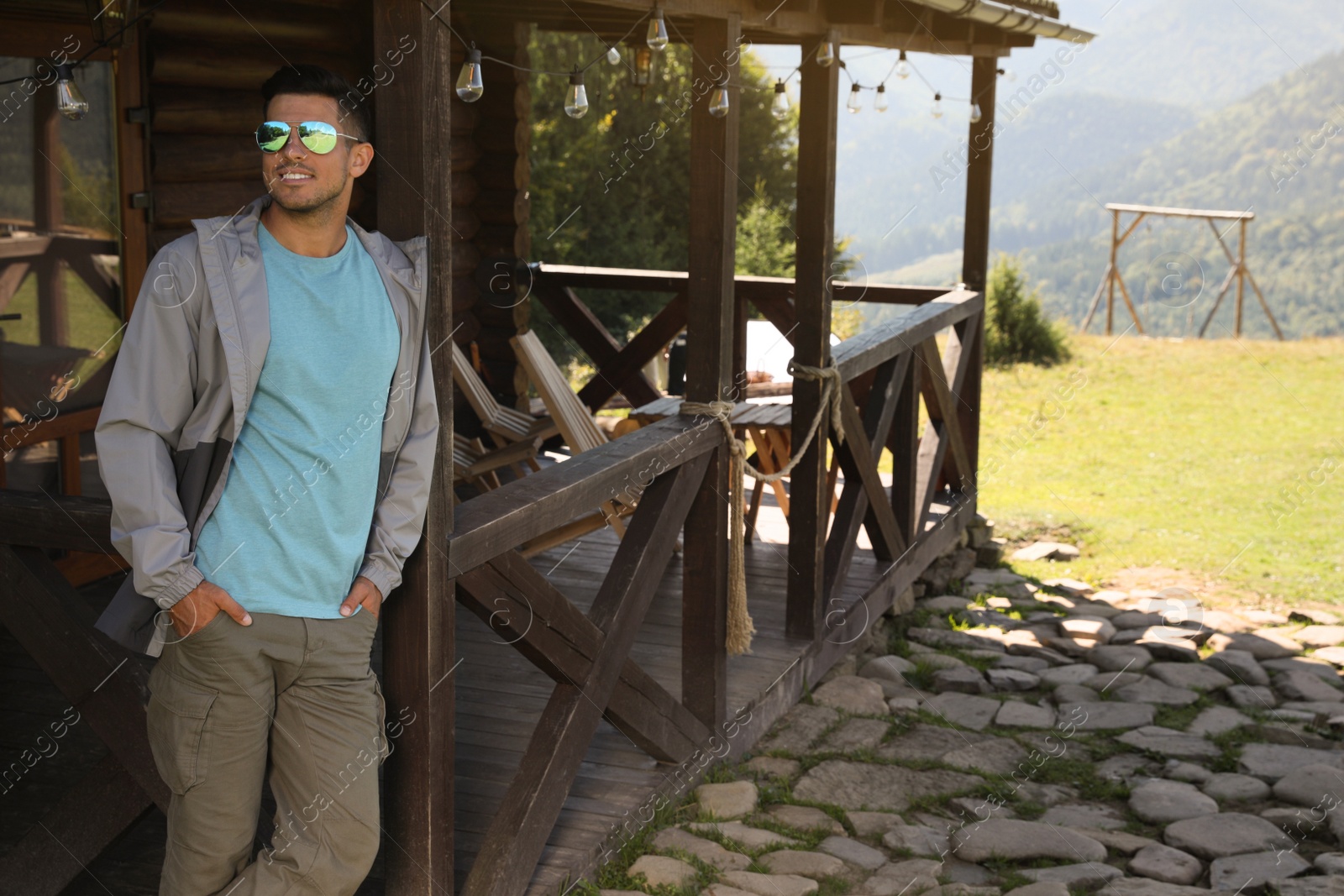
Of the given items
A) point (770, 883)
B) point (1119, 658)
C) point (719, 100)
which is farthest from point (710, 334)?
point (1119, 658)

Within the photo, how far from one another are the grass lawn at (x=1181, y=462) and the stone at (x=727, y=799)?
12.5 feet

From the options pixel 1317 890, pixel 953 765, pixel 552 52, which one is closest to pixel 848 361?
pixel 953 765

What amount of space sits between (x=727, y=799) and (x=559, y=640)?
1126mm

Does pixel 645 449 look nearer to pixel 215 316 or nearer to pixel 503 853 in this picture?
pixel 503 853

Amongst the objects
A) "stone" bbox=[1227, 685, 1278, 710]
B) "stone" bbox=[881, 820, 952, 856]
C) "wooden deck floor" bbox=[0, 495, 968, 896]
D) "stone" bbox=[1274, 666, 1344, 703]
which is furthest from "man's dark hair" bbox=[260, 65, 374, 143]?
"stone" bbox=[1274, 666, 1344, 703]

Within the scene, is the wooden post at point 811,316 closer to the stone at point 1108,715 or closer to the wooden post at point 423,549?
the stone at point 1108,715

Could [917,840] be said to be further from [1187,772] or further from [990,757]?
[1187,772]

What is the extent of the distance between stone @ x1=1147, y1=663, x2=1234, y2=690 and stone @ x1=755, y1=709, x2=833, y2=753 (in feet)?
5.50

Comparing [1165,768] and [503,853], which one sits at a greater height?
[503,853]

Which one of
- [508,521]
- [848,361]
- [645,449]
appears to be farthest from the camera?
[848,361]

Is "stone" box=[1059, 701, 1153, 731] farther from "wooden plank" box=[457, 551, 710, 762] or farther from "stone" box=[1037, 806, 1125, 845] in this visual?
"wooden plank" box=[457, 551, 710, 762]

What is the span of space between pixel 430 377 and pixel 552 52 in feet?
63.8

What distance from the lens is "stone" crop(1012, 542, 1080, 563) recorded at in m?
7.73

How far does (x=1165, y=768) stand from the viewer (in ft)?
15.6
